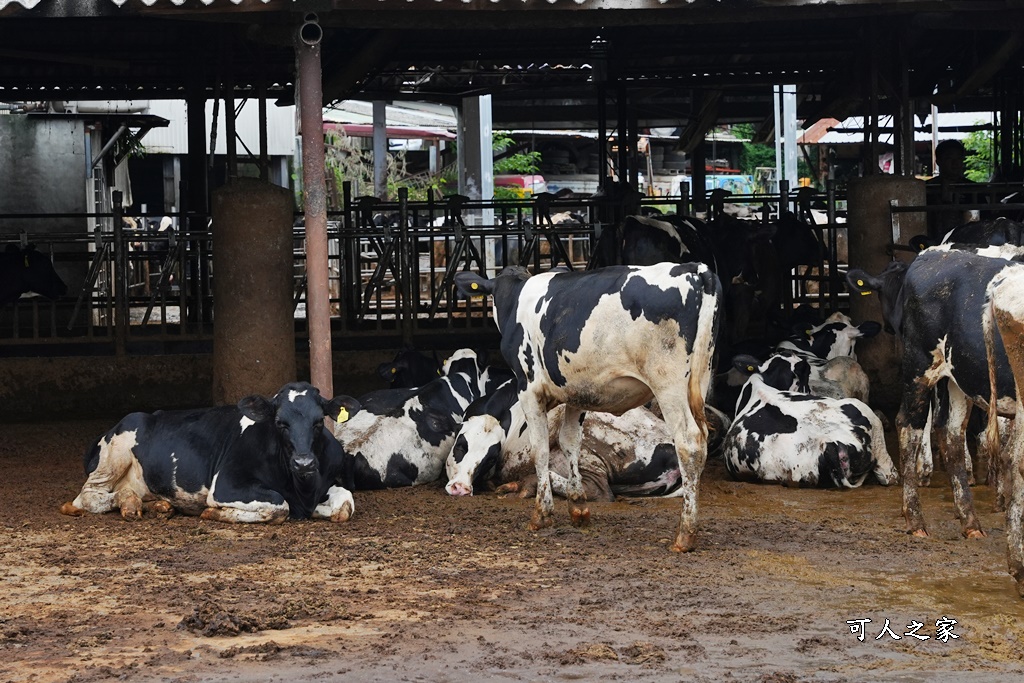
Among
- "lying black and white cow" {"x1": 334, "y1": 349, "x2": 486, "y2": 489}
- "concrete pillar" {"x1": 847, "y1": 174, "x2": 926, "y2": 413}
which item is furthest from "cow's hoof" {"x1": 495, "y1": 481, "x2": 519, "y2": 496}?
"concrete pillar" {"x1": 847, "y1": 174, "x2": 926, "y2": 413}

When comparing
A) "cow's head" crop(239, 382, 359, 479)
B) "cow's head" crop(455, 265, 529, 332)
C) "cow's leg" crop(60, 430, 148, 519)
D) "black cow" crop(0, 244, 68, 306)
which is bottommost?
"cow's leg" crop(60, 430, 148, 519)

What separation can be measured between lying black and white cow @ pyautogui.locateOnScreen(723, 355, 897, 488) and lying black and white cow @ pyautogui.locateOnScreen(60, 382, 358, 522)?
2.76 m

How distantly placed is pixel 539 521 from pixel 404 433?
1.95m

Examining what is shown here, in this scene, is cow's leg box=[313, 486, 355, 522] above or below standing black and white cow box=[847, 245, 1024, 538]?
below

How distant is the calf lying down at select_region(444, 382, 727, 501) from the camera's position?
9195mm

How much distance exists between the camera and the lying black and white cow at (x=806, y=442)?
9164 mm

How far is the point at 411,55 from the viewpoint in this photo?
50.5ft

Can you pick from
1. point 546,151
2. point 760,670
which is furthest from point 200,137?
point 546,151

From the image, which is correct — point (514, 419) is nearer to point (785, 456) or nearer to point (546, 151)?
point (785, 456)

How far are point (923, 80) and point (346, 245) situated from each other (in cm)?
849

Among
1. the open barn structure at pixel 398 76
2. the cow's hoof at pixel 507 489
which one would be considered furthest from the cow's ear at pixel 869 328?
the cow's hoof at pixel 507 489

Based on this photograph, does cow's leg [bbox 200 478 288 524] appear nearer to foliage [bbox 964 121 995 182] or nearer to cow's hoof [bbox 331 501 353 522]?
cow's hoof [bbox 331 501 353 522]

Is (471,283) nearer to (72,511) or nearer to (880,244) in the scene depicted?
(72,511)

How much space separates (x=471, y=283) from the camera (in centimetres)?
916
